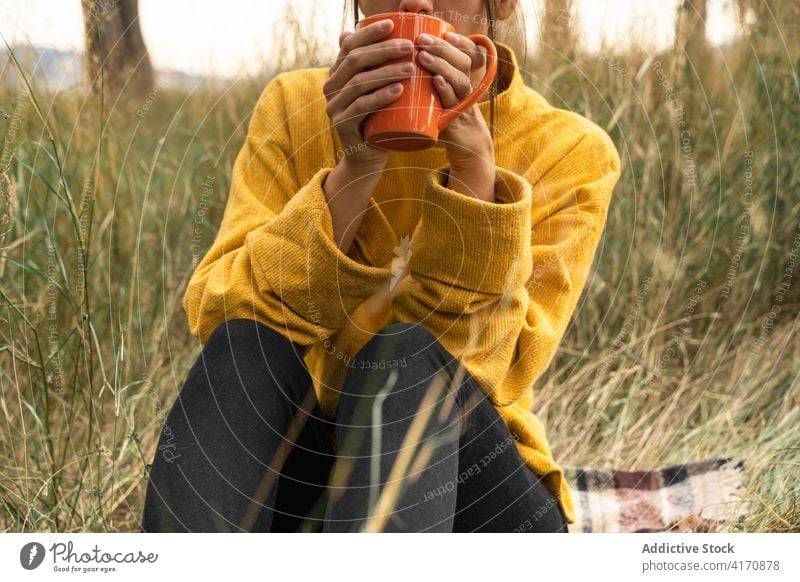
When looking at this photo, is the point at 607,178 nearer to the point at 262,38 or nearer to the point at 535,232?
the point at 535,232

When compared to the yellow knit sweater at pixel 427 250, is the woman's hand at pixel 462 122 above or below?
above

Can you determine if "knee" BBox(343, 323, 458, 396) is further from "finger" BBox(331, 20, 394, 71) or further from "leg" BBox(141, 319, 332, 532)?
"finger" BBox(331, 20, 394, 71)

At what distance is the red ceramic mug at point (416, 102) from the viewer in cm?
51

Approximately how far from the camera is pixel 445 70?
20.0 inches

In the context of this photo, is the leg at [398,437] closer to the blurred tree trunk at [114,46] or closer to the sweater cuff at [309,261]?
the sweater cuff at [309,261]

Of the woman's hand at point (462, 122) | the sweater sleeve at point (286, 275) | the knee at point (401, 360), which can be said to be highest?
the woman's hand at point (462, 122)

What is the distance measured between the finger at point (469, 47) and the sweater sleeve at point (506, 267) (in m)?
0.07

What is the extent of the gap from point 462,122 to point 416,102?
7cm

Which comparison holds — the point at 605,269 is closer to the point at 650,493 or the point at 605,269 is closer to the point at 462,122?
the point at 650,493

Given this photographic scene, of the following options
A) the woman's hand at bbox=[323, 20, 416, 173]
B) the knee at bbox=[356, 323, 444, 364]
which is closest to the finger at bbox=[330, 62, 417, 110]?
the woman's hand at bbox=[323, 20, 416, 173]

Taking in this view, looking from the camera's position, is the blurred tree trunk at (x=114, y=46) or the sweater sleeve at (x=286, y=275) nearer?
the sweater sleeve at (x=286, y=275)
